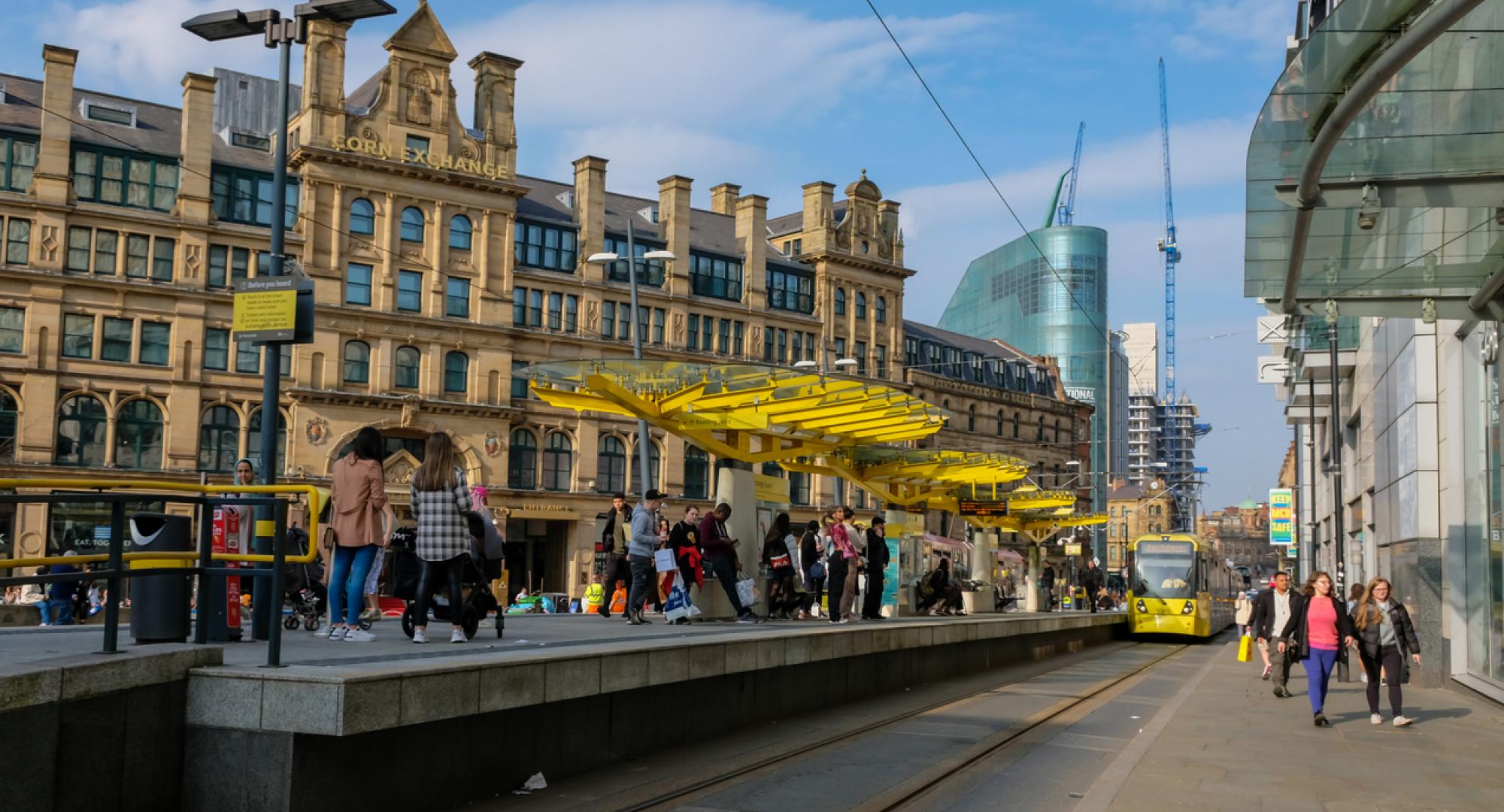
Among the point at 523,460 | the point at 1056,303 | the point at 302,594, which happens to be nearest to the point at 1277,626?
the point at 302,594

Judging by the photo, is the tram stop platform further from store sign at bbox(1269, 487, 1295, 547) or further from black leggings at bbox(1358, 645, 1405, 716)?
store sign at bbox(1269, 487, 1295, 547)

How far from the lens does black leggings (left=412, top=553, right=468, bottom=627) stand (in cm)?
1161

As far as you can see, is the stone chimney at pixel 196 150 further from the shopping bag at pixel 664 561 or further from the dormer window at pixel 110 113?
the shopping bag at pixel 664 561

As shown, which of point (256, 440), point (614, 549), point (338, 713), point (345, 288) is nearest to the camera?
point (338, 713)

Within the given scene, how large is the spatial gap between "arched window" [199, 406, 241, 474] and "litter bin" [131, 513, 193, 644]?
44.4 metres

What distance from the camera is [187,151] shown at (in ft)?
171

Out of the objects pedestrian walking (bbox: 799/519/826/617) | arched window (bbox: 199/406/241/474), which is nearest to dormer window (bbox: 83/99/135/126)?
arched window (bbox: 199/406/241/474)

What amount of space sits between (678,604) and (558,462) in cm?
4382

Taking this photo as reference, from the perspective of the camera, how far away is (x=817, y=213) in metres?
74.2

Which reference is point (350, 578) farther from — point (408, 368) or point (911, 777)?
point (408, 368)

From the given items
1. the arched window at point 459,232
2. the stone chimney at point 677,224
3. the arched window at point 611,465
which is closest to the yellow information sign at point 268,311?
the arched window at point 459,232

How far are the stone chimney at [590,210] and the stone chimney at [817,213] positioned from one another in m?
12.7

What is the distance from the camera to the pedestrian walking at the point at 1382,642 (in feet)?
53.7

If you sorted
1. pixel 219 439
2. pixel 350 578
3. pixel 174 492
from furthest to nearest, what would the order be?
pixel 219 439 < pixel 350 578 < pixel 174 492
